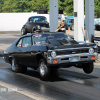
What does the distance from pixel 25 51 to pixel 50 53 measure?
156 cm

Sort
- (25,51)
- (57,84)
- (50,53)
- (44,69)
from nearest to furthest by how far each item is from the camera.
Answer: (57,84) < (50,53) < (44,69) < (25,51)

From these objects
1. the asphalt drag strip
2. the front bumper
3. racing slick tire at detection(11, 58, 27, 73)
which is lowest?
the asphalt drag strip

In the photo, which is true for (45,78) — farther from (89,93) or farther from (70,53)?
(89,93)

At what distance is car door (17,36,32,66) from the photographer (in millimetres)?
10362

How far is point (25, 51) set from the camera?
10.5m

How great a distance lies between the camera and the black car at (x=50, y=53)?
30.4 ft

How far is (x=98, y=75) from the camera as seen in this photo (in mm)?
10367

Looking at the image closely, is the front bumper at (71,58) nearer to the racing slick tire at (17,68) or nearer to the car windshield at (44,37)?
the car windshield at (44,37)

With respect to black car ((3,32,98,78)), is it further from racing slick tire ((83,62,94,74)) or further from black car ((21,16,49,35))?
black car ((21,16,49,35))

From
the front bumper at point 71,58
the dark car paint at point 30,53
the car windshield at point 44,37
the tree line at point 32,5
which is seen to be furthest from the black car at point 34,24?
the tree line at point 32,5

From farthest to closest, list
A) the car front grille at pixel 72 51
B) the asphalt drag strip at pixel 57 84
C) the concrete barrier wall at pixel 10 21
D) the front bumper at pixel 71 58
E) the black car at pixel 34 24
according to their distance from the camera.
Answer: the concrete barrier wall at pixel 10 21
the black car at pixel 34 24
the car front grille at pixel 72 51
the front bumper at pixel 71 58
the asphalt drag strip at pixel 57 84

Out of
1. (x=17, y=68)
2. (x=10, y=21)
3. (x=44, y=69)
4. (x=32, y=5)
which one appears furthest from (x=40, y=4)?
(x=44, y=69)

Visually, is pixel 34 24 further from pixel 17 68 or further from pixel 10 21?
pixel 17 68

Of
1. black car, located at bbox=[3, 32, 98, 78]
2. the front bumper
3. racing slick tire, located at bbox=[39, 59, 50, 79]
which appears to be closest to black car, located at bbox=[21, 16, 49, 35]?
black car, located at bbox=[3, 32, 98, 78]
